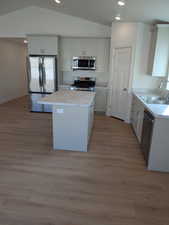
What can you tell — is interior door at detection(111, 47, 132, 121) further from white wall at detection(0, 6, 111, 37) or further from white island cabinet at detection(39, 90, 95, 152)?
white island cabinet at detection(39, 90, 95, 152)

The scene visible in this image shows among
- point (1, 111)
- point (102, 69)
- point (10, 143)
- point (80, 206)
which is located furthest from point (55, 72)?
point (80, 206)

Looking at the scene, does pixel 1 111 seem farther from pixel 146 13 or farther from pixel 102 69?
pixel 146 13

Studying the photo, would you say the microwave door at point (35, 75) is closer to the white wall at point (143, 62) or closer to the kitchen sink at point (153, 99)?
the white wall at point (143, 62)

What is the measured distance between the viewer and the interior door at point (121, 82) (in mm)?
4680

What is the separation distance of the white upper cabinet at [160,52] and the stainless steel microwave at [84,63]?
212 cm

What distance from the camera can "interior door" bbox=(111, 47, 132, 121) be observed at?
4.68 meters

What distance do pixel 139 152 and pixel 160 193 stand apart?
3.59 ft

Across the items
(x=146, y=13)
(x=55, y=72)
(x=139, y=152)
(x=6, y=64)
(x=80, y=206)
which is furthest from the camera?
(x=6, y=64)

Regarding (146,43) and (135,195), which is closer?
(135,195)

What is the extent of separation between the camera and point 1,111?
5691 millimetres

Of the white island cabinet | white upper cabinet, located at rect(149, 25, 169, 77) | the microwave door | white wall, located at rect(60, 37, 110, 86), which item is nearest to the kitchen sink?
white upper cabinet, located at rect(149, 25, 169, 77)

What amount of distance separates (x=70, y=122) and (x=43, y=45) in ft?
11.0

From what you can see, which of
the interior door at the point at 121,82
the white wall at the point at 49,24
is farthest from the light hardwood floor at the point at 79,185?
the white wall at the point at 49,24

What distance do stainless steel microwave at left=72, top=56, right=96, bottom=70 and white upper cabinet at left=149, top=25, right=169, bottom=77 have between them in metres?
2.12
